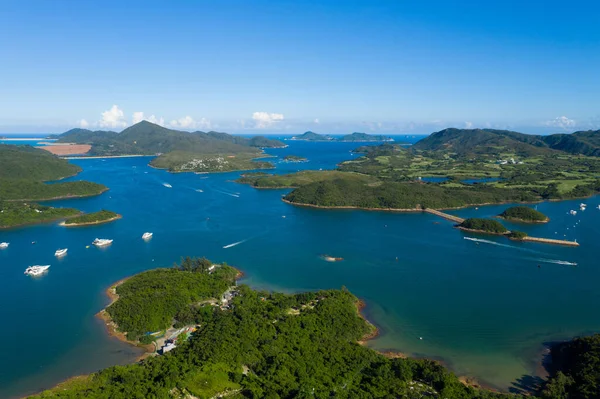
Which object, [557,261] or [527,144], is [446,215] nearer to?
[557,261]

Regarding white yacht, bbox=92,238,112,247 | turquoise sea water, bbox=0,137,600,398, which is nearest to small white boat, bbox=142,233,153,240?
turquoise sea water, bbox=0,137,600,398

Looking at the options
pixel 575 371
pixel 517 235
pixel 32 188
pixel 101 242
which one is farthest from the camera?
pixel 32 188

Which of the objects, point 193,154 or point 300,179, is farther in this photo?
point 193,154

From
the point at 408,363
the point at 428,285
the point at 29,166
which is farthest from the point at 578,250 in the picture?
the point at 29,166

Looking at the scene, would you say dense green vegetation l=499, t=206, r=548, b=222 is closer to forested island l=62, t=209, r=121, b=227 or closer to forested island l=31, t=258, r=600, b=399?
forested island l=31, t=258, r=600, b=399

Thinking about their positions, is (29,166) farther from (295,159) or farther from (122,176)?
(295,159)

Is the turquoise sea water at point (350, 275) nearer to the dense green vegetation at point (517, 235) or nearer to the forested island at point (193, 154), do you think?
the dense green vegetation at point (517, 235)

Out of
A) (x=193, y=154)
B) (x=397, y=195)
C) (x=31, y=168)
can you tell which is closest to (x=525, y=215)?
(x=397, y=195)
